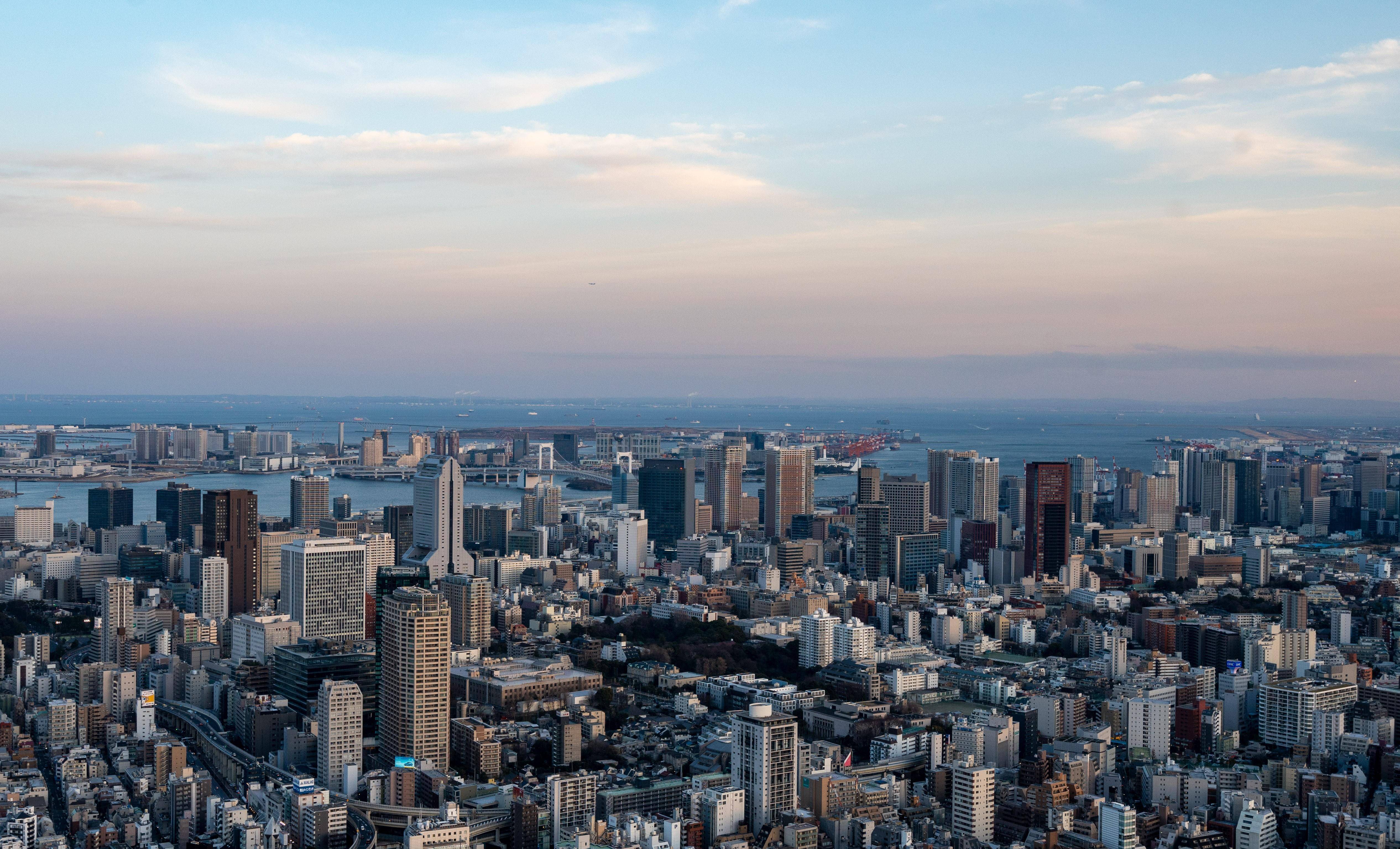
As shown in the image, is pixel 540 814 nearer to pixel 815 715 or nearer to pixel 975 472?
pixel 815 715

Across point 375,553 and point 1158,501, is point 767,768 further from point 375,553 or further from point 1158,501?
point 1158,501

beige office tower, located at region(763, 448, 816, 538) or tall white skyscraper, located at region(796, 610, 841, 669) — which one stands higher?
beige office tower, located at region(763, 448, 816, 538)

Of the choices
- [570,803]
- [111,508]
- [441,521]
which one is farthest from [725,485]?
[570,803]

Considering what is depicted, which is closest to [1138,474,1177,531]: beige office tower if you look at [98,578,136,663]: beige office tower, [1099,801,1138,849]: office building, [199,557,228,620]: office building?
[199,557,228,620]: office building

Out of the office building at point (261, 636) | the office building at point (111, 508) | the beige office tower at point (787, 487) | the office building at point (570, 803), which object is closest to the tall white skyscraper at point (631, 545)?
the beige office tower at point (787, 487)

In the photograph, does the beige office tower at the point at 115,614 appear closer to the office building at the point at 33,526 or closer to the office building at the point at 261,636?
the office building at the point at 261,636

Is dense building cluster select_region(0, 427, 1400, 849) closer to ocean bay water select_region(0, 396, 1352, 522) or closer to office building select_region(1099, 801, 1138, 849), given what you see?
office building select_region(1099, 801, 1138, 849)

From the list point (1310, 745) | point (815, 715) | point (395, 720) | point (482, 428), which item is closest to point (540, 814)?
point (395, 720)
